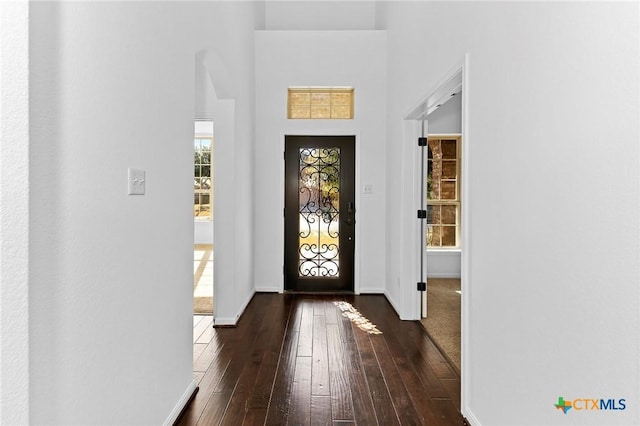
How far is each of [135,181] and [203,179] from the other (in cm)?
820

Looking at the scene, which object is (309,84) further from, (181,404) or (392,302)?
(181,404)

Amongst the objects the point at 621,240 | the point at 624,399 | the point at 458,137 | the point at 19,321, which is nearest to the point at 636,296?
the point at 621,240

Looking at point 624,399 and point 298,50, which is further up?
point 298,50

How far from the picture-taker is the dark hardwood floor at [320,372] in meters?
2.32

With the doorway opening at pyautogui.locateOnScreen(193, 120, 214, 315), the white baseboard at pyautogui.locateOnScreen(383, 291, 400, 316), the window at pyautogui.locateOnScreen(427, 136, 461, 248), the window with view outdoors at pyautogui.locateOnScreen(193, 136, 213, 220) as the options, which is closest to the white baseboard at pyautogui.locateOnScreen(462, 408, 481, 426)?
the white baseboard at pyautogui.locateOnScreen(383, 291, 400, 316)

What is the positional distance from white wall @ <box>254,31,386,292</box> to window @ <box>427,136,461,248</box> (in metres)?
1.37

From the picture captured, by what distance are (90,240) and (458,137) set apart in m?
5.59

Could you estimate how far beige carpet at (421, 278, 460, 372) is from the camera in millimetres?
3383

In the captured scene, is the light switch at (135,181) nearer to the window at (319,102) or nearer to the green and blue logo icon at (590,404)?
the green and blue logo icon at (590,404)

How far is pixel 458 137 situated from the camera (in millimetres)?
6078

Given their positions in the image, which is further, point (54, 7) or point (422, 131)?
point (422, 131)

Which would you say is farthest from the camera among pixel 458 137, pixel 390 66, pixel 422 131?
pixel 458 137

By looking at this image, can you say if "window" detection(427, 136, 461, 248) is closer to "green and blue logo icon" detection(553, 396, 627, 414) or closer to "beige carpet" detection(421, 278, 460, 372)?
"beige carpet" detection(421, 278, 460, 372)

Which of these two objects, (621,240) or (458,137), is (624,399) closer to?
(621,240)
